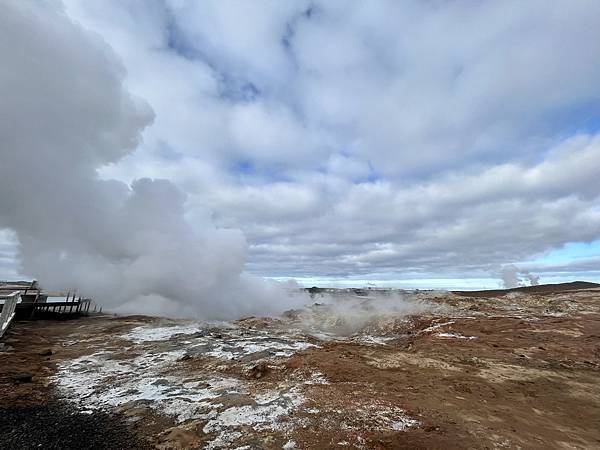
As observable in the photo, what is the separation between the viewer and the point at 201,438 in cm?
586

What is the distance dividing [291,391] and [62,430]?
466 cm

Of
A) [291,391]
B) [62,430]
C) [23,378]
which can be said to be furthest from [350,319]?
[62,430]

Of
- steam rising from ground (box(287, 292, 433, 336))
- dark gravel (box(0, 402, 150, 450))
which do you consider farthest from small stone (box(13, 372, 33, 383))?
steam rising from ground (box(287, 292, 433, 336))

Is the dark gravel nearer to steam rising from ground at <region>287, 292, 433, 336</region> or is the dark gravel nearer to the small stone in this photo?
the small stone

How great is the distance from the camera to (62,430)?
20.1 feet

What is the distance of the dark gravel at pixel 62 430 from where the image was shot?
18.5 feet

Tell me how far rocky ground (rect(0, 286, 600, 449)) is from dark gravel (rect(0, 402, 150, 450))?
3cm

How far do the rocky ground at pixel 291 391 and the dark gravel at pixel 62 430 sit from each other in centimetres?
3

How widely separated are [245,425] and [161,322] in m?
15.0

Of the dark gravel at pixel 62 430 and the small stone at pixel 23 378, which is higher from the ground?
the small stone at pixel 23 378

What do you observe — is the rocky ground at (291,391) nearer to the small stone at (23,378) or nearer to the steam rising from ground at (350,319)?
the small stone at (23,378)

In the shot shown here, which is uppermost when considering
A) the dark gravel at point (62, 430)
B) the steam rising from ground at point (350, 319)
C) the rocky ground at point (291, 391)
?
the steam rising from ground at point (350, 319)

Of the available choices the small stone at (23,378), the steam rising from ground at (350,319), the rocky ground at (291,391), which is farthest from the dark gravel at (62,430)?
the steam rising from ground at (350,319)

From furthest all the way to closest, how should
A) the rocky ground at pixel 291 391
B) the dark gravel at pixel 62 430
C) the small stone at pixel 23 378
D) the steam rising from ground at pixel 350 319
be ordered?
the steam rising from ground at pixel 350 319, the small stone at pixel 23 378, the rocky ground at pixel 291 391, the dark gravel at pixel 62 430
